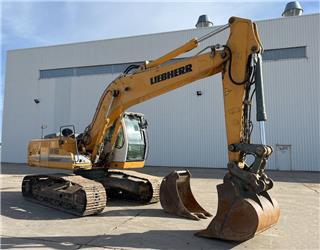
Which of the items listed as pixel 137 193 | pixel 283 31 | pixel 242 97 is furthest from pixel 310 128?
pixel 242 97

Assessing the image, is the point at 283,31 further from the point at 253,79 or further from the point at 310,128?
the point at 253,79

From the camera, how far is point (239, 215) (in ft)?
23.0

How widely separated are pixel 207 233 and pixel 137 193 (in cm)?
413

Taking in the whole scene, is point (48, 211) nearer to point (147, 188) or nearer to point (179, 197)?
point (147, 188)

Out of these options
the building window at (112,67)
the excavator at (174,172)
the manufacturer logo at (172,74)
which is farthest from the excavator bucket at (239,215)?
the building window at (112,67)

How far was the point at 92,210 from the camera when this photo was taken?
368 inches

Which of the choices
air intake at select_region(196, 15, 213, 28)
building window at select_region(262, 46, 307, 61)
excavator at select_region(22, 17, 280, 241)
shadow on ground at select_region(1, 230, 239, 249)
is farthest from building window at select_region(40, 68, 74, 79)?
shadow on ground at select_region(1, 230, 239, 249)

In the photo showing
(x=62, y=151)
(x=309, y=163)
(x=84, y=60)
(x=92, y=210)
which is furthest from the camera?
(x=84, y=60)

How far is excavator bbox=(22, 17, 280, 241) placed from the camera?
7234mm

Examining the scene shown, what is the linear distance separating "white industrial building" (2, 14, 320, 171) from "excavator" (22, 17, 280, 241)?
14818mm

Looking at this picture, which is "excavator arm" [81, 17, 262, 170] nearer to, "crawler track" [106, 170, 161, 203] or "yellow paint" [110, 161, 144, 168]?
"yellow paint" [110, 161, 144, 168]

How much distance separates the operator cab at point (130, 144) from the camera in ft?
37.4

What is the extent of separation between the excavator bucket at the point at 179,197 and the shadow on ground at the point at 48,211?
219mm

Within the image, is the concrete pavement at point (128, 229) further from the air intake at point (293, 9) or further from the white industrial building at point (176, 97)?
the air intake at point (293, 9)
